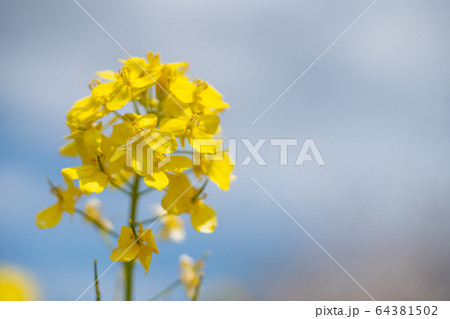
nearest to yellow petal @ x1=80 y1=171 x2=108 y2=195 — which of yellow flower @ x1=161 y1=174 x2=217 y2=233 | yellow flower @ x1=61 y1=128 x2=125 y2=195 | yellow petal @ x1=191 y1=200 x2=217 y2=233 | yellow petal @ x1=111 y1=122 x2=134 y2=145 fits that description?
yellow flower @ x1=61 y1=128 x2=125 y2=195

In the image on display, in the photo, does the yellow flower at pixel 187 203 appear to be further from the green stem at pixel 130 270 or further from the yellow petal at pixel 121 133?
the yellow petal at pixel 121 133

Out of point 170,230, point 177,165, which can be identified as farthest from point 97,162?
point 170,230

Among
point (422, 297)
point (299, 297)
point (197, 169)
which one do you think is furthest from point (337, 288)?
point (197, 169)

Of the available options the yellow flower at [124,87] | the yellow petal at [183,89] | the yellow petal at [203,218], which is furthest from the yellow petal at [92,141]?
the yellow petal at [203,218]

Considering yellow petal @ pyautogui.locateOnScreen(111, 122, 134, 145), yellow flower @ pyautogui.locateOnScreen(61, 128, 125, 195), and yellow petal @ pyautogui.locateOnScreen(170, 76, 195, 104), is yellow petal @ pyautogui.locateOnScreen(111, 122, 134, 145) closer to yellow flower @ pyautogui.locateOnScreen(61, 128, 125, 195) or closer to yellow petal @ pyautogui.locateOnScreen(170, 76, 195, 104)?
yellow flower @ pyautogui.locateOnScreen(61, 128, 125, 195)

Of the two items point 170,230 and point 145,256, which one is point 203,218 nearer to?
point 145,256
